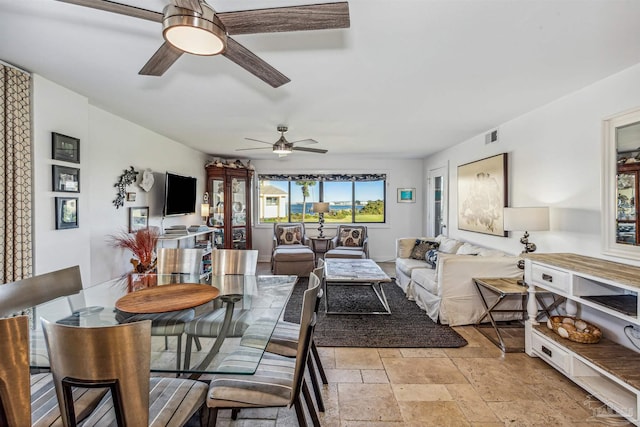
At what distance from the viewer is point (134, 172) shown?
416 cm

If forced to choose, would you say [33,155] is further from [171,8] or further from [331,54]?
[331,54]

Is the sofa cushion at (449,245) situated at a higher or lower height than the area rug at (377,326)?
higher

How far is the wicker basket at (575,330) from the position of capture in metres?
2.34

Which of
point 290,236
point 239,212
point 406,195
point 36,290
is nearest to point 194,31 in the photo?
point 36,290

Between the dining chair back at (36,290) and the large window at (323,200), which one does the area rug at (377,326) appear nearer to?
the dining chair back at (36,290)

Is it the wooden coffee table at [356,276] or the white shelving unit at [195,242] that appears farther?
the white shelving unit at [195,242]

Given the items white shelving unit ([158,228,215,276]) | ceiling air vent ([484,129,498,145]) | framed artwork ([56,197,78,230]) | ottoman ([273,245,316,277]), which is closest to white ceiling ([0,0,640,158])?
ceiling air vent ([484,129,498,145])

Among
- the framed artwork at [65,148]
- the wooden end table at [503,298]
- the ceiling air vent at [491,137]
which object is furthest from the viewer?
the ceiling air vent at [491,137]

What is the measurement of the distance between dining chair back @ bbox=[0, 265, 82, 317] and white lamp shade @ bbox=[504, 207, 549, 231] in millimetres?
3842

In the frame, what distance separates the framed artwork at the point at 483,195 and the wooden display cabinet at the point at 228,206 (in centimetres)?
431

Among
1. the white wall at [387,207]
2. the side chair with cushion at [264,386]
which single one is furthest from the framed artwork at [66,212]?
the white wall at [387,207]

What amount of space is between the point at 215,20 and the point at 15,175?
2.26 meters

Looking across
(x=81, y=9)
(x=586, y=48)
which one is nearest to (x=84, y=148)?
(x=81, y=9)

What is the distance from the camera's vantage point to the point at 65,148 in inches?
113
